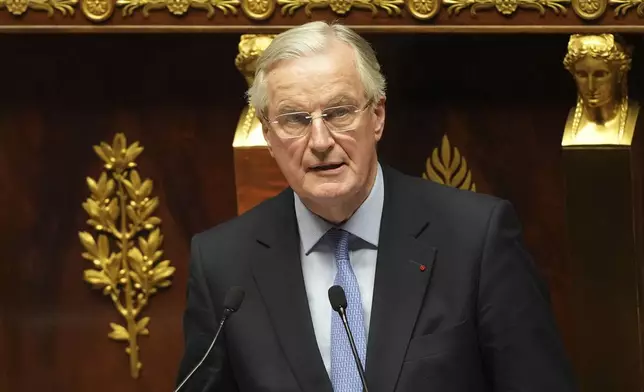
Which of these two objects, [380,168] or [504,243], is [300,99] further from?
[504,243]

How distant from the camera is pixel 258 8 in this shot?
2.12 metres

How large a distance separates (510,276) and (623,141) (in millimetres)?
473

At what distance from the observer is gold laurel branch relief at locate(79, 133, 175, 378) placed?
236 centimetres

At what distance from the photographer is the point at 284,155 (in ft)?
5.62

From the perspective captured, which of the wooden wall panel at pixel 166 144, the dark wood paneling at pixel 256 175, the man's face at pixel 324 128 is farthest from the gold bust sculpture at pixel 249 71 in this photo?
the man's face at pixel 324 128

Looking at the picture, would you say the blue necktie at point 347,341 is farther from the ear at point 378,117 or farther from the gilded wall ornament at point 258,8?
the gilded wall ornament at point 258,8

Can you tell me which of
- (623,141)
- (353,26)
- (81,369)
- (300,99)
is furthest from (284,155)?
(81,369)

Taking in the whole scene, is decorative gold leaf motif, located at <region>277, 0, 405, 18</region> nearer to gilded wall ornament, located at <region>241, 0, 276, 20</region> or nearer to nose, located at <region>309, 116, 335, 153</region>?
gilded wall ornament, located at <region>241, 0, 276, 20</region>

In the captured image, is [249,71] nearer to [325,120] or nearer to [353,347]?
[325,120]

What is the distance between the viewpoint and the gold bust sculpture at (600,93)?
2.04 metres

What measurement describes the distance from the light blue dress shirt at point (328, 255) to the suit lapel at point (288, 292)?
0.02m

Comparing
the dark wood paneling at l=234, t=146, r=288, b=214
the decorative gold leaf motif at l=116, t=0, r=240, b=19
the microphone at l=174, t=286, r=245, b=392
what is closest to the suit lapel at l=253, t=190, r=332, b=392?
the microphone at l=174, t=286, r=245, b=392

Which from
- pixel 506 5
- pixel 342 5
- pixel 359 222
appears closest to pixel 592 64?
pixel 506 5

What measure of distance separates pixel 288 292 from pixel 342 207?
0.13 metres
